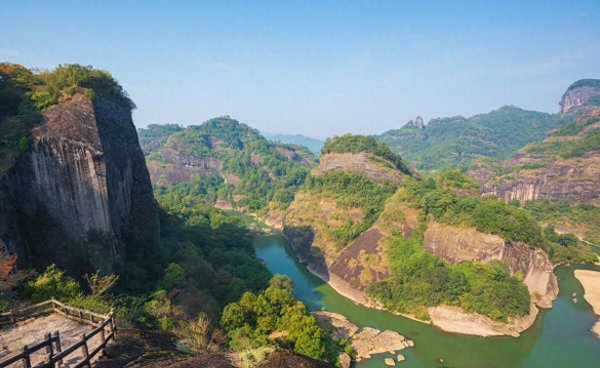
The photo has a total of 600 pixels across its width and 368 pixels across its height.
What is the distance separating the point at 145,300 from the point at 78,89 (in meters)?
16.8

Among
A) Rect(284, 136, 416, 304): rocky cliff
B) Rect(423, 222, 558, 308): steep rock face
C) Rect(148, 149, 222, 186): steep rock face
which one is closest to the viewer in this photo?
Rect(423, 222, 558, 308): steep rock face

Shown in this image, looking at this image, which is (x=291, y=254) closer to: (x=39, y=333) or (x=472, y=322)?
(x=472, y=322)

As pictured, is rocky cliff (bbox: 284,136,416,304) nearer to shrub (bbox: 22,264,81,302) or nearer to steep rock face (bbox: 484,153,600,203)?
shrub (bbox: 22,264,81,302)

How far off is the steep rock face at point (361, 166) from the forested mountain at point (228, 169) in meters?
19.3

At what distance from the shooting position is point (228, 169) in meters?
124

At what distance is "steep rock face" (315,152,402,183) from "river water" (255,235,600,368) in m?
26.2

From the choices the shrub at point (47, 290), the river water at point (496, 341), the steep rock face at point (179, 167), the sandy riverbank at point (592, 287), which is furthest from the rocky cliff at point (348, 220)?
the steep rock face at point (179, 167)

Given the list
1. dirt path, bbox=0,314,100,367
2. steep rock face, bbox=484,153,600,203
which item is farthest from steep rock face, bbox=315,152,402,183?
dirt path, bbox=0,314,100,367

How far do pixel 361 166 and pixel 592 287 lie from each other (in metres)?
37.6

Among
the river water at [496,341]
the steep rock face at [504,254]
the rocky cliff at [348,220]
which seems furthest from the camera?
the rocky cliff at [348,220]

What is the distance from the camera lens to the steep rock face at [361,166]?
61531mm

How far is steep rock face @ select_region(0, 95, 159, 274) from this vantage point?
21.4 meters

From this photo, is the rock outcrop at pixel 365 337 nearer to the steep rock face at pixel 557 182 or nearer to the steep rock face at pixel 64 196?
the steep rock face at pixel 64 196

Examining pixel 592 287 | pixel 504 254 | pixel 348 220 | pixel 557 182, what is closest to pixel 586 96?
pixel 557 182
